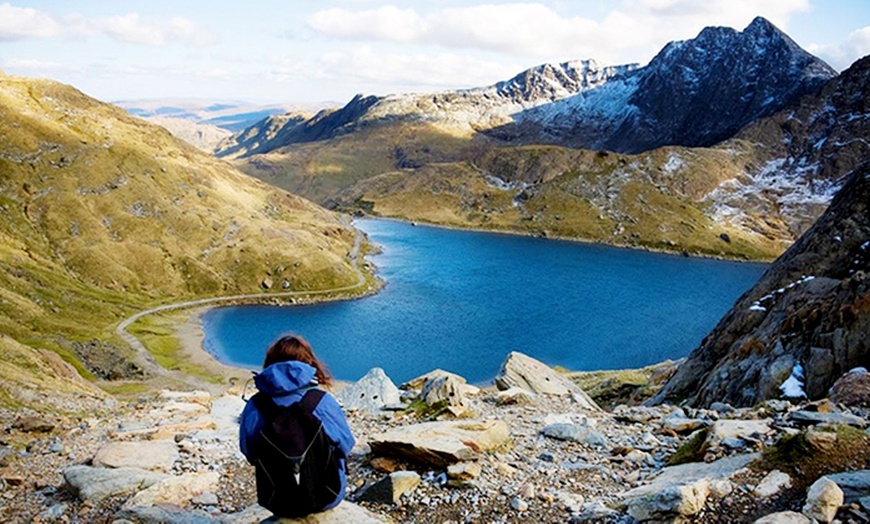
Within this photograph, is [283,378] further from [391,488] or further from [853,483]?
[853,483]

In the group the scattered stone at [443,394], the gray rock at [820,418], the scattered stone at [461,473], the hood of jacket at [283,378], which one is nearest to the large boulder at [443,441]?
the scattered stone at [461,473]

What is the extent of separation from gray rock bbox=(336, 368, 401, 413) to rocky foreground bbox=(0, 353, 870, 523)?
11.2ft

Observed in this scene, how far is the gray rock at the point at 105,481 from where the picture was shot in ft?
53.6

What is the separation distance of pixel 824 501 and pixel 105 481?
1774 cm

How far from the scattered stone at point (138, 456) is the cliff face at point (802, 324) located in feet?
95.4

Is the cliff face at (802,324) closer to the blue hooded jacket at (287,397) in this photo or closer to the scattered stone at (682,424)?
the scattered stone at (682,424)

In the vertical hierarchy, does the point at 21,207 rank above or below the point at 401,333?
above

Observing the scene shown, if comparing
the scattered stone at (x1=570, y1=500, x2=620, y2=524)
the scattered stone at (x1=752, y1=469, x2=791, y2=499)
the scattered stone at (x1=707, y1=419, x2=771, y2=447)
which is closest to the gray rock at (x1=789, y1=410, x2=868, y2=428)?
the scattered stone at (x1=707, y1=419, x2=771, y2=447)

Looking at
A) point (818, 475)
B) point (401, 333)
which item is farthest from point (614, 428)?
point (401, 333)

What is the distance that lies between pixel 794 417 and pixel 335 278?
16831 cm

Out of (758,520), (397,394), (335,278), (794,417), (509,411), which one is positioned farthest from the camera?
(335,278)

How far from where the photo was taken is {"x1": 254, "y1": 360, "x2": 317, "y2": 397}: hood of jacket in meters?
9.49

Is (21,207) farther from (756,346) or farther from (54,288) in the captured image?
(756,346)

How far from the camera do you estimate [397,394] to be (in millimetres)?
29672
